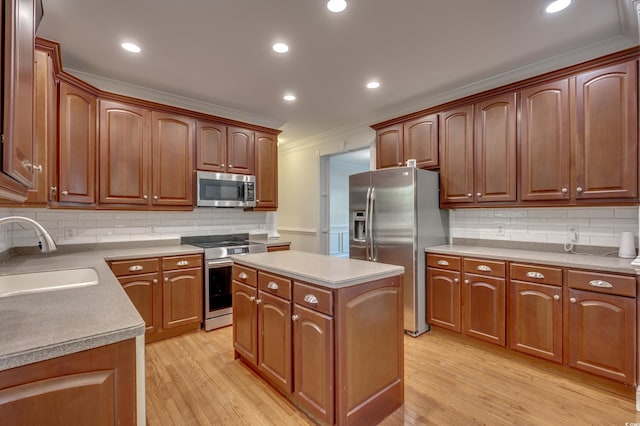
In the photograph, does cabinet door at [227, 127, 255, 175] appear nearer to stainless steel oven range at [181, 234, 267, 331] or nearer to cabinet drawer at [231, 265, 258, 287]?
stainless steel oven range at [181, 234, 267, 331]

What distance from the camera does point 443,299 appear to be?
10.1 ft

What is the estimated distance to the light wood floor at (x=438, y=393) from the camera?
1.91 metres

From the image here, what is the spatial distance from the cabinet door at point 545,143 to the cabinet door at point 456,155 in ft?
1.52

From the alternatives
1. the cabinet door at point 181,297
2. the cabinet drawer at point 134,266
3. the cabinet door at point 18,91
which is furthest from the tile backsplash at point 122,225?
the cabinet door at point 18,91

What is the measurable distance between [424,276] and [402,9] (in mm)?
2373

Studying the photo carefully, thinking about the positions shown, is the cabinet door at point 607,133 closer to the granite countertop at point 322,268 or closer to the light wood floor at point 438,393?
the light wood floor at point 438,393

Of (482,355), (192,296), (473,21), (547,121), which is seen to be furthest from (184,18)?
(482,355)

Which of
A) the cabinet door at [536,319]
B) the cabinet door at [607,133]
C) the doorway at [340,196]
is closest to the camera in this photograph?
the cabinet door at [607,133]

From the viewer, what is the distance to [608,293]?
213cm

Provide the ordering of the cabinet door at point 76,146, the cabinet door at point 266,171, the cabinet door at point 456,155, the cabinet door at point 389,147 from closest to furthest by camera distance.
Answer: the cabinet door at point 76,146
the cabinet door at point 456,155
the cabinet door at point 389,147
the cabinet door at point 266,171

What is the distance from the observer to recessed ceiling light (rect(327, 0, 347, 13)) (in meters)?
1.97

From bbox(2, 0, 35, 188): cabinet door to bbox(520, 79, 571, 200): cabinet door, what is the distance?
10.7 ft

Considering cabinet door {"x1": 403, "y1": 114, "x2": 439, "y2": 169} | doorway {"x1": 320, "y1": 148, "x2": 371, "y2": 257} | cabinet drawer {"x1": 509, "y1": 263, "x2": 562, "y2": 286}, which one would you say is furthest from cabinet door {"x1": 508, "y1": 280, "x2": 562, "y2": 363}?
doorway {"x1": 320, "y1": 148, "x2": 371, "y2": 257}

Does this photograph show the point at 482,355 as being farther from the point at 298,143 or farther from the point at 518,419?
the point at 298,143
